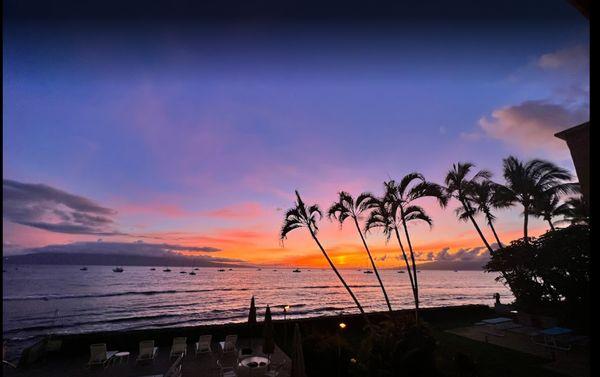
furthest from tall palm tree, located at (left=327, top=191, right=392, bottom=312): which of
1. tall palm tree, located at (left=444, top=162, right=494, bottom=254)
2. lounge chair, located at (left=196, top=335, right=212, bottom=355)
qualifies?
tall palm tree, located at (left=444, top=162, right=494, bottom=254)

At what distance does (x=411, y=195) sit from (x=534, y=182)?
13448 mm

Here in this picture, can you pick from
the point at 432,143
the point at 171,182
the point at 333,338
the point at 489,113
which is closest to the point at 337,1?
the point at 333,338

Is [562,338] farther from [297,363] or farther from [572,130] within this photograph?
[297,363]

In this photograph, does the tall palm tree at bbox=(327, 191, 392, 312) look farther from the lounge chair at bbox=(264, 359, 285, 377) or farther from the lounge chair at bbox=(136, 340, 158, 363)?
the lounge chair at bbox=(136, 340, 158, 363)

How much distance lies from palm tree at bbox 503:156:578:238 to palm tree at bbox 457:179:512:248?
61cm

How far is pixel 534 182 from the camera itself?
2028cm

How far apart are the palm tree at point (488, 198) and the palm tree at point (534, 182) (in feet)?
2.01

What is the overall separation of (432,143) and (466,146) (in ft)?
11.7

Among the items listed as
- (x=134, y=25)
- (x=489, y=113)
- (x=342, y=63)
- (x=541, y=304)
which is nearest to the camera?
(x=134, y=25)

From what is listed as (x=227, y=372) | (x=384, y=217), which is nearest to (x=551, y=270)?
(x=384, y=217)

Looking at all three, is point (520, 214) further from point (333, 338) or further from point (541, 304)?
point (333, 338)

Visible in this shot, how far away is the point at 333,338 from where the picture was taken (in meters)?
12.2

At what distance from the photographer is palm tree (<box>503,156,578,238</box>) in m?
20.1

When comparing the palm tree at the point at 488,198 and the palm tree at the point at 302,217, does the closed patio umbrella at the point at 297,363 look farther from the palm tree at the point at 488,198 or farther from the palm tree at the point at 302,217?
the palm tree at the point at 488,198
